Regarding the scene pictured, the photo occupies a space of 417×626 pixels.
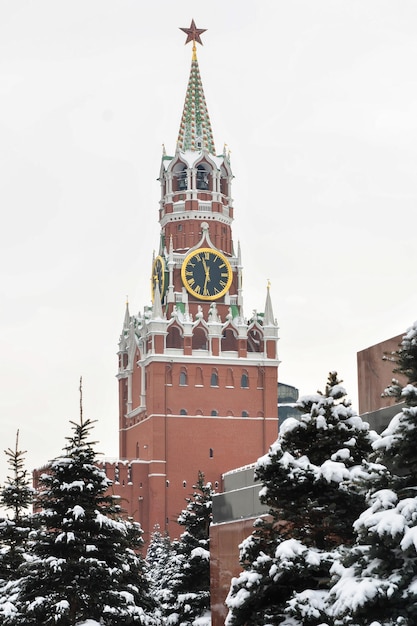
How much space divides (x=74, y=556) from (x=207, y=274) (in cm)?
8500

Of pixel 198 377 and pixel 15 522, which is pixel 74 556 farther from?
pixel 198 377

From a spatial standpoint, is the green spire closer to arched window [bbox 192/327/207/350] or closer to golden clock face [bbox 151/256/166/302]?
golden clock face [bbox 151/256/166/302]

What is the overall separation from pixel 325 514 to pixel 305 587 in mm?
1173

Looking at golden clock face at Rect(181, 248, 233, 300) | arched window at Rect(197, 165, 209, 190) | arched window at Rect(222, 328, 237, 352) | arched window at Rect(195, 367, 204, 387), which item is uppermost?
arched window at Rect(197, 165, 209, 190)

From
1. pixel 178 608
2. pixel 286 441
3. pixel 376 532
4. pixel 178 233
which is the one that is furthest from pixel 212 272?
pixel 376 532

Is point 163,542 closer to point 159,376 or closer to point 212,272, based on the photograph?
point 159,376

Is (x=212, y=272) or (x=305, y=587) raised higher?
(x=212, y=272)

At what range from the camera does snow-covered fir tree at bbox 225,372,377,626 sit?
65.1ft

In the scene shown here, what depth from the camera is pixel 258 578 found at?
20562 millimetres

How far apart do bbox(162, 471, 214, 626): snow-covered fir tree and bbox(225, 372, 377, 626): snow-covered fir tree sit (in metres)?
18.2

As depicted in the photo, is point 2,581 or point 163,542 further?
point 163,542

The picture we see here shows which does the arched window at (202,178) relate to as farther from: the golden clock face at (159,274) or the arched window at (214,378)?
the arched window at (214,378)

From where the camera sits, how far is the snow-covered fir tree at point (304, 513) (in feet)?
65.1

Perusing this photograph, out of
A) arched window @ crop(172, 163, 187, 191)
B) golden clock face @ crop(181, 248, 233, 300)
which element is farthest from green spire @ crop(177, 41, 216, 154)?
golden clock face @ crop(181, 248, 233, 300)
